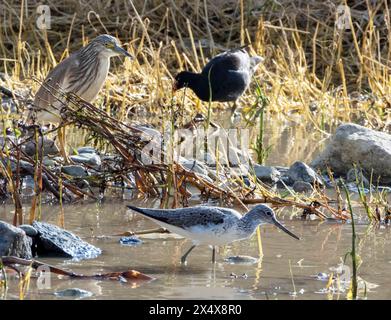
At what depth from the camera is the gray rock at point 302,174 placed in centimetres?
755

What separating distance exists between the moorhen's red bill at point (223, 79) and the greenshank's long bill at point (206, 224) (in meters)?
4.54

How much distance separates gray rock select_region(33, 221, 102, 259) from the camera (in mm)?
5516

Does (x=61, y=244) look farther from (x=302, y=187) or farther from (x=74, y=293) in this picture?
(x=302, y=187)

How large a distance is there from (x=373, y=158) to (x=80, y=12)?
592 centimetres

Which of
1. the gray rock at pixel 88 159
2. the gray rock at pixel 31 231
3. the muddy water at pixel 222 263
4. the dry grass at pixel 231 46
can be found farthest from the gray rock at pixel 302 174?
the gray rock at pixel 31 231

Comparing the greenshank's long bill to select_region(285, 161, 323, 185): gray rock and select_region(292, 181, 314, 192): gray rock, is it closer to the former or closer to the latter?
select_region(292, 181, 314, 192): gray rock

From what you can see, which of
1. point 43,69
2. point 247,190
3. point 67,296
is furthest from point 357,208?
point 43,69

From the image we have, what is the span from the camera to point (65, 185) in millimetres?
6980

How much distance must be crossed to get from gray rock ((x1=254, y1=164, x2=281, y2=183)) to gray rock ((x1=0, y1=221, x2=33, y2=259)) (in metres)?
2.56

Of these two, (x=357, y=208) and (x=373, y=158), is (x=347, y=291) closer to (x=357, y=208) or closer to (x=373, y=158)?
(x=357, y=208)

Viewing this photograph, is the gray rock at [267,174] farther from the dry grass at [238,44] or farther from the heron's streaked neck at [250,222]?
the dry grass at [238,44]

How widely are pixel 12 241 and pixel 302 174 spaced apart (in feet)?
9.24

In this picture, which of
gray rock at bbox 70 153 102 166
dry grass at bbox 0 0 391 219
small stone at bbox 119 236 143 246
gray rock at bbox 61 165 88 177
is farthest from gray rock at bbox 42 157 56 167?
dry grass at bbox 0 0 391 219
